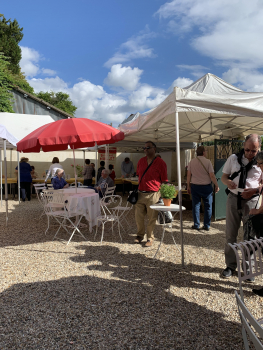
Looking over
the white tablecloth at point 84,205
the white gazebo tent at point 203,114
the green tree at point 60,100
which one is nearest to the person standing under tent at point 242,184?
the white gazebo tent at point 203,114

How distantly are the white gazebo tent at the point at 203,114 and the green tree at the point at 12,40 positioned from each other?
34.5 m

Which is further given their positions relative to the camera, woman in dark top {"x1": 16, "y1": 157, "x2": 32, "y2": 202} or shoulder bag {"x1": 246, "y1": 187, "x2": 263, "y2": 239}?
woman in dark top {"x1": 16, "y1": 157, "x2": 32, "y2": 202}

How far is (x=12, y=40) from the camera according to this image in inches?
1387

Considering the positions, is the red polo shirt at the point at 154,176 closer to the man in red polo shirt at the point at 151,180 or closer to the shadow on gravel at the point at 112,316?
the man in red polo shirt at the point at 151,180

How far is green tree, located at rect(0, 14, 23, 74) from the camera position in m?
34.9

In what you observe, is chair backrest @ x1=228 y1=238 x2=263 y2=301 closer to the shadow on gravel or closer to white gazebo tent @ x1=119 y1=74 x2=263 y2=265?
the shadow on gravel

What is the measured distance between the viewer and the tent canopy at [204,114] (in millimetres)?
3451

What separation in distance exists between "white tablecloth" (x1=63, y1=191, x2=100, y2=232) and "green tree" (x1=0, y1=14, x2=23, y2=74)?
35.7m

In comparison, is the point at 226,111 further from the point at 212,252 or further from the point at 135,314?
the point at 135,314

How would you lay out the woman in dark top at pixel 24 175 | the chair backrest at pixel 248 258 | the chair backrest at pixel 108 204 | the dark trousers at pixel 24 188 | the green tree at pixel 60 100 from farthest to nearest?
the green tree at pixel 60 100 → the dark trousers at pixel 24 188 → the woman in dark top at pixel 24 175 → the chair backrest at pixel 108 204 → the chair backrest at pixel 248 258

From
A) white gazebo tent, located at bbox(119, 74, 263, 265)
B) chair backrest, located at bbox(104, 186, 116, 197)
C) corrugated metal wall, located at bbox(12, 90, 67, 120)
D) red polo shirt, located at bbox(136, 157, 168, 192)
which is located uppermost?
corrugated metal wall, located at bbox(12, 90, 67, 120)

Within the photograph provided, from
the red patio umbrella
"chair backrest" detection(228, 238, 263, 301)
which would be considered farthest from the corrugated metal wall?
"chair backrest" detection(228, 238, 263, 301)

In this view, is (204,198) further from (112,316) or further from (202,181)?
(112,316)

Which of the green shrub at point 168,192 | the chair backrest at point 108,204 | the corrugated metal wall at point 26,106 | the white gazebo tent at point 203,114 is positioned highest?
the corrugated metal wall at point 26,106
